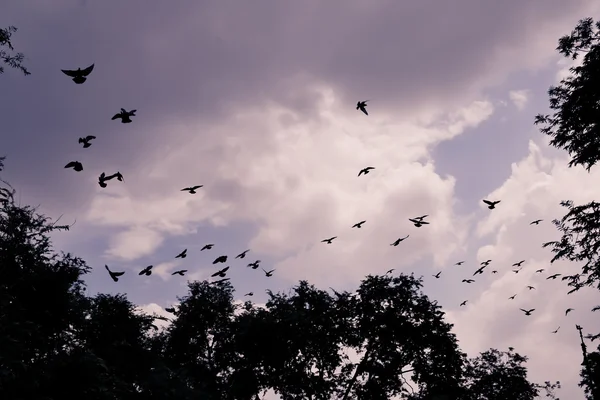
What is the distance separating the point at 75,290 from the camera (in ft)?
104

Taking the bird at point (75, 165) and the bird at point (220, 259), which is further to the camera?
the bird at point (220, 259)

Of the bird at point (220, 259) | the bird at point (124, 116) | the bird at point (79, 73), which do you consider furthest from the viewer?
the bird at point (220, 259)

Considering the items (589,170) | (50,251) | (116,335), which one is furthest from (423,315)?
(50,251)

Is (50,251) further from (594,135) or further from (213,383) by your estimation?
(594,135)

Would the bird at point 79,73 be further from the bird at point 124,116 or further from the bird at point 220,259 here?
the bird at point 220,259

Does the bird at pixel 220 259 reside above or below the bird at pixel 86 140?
below

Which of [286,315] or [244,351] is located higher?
[286,315]

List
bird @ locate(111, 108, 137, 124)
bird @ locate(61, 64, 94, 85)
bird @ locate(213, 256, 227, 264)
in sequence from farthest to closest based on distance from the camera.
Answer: bird @ locate(213, 256, 227, 264)
bird @ locate(111, 108, 137, 124)
bird @ locate(61, 64, 94, 85)

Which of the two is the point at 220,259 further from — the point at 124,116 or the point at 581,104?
the point at 581,104

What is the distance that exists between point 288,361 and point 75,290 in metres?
17.0

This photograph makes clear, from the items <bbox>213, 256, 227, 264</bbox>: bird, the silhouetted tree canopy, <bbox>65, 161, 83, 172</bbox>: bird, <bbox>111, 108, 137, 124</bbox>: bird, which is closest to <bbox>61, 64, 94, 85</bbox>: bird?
<bbox>111, 108, 137, 124</bbox>: bird

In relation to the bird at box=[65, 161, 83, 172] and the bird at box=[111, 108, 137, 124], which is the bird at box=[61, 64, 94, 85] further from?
the bird at box=[65, 161, 83, 172]

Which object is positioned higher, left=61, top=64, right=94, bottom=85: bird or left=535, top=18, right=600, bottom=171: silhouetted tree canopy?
left=535, top=18, right=600, bottom=171: silhouetted tree canopy

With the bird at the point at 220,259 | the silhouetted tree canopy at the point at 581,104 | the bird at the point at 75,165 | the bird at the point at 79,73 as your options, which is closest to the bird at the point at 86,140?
the bird at the point at 75,165
